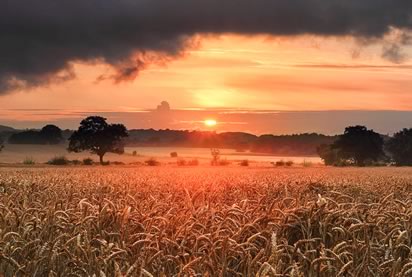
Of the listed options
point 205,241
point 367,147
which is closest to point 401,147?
point 367,147

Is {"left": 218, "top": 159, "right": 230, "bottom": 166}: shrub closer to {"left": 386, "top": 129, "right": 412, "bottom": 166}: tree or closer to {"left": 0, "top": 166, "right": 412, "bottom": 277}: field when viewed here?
{"left": 386, "top": 129, "right": 412, "bottom": 166}: tree

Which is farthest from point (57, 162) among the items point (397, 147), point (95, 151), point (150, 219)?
point (150, 219)

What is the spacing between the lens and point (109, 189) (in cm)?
1580

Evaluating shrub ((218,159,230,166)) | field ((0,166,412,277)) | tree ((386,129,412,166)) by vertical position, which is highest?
tree ((386,129,412,166))

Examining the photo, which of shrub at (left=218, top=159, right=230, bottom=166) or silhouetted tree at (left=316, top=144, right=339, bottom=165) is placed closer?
shrub at (left=218, top=159, right=230, bottom=166)

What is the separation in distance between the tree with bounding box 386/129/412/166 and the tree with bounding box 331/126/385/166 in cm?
317

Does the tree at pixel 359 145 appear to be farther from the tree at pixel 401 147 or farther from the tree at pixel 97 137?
the tree at pixel 97 137

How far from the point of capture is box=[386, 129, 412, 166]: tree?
115125 mm

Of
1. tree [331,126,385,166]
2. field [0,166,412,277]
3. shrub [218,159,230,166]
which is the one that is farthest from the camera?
tree [331,126,385,166]

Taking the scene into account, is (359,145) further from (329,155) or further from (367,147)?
(329,155)

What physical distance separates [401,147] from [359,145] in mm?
11022

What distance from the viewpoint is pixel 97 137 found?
10462 cm

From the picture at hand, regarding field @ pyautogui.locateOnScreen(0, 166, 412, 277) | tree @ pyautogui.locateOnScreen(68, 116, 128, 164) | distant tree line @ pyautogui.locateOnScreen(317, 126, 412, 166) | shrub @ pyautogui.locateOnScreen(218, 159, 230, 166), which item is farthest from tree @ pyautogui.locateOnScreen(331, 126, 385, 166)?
field @ pyautogui.locateOnScreen(0, 166, 412, 277)

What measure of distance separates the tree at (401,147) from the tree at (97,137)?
53.8 m
